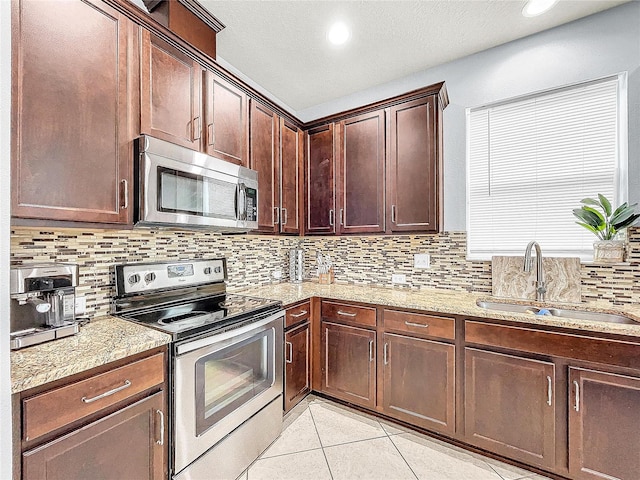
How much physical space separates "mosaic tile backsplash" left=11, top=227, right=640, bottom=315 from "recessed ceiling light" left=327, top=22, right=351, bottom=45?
1.57 m

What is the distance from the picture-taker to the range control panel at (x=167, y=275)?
1704 mm

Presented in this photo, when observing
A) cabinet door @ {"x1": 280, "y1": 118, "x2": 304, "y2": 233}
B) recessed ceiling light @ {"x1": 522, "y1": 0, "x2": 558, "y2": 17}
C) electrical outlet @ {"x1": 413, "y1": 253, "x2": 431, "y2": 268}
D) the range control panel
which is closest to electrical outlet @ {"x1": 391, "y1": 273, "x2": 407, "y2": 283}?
electrical outlet @ {"x1": 413, "y1": 253, "x2": 431, "y2": 268}

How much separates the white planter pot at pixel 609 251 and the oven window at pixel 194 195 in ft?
7.51

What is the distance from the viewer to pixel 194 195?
1712 mm

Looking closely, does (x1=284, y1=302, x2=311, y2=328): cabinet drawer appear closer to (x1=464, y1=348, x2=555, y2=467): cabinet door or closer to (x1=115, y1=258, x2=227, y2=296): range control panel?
(x1=115, y1=258, x2=227, y2=296): range control panel

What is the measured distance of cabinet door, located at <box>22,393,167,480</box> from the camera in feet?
3.20

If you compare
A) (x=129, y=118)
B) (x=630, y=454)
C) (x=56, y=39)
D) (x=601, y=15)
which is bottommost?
(x=630, y=454)

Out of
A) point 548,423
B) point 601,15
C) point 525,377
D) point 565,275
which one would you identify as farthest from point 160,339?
point 601,15

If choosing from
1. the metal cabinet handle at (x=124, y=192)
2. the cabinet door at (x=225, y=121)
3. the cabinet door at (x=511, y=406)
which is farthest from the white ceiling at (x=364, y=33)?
the cabinet door at (x=511, y=406)

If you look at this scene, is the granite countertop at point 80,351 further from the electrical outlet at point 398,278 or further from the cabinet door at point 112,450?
the electrical outlet at point 398,278

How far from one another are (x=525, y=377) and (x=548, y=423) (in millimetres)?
248

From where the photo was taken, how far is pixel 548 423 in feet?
5.37

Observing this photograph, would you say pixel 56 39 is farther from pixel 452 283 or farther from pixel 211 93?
pixel 452 283

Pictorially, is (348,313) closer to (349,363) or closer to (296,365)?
(349,363)
